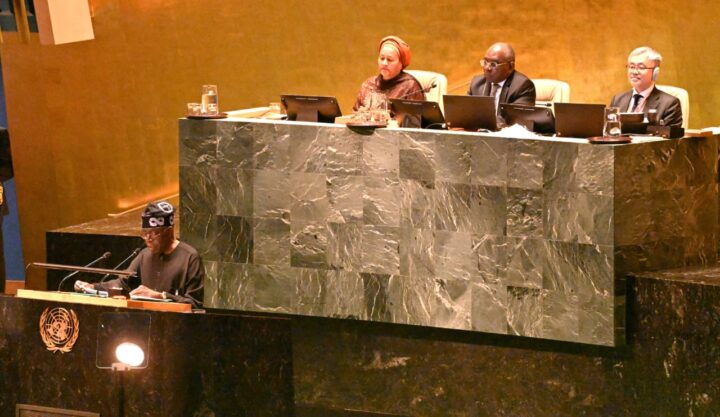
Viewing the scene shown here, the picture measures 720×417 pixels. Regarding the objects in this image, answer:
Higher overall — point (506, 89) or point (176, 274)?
point (506, 89)

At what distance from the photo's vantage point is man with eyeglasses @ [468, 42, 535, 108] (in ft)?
22.5

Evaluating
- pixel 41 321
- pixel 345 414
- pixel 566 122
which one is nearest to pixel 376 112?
pixel 566 122

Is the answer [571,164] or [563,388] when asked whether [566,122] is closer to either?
[571,164]

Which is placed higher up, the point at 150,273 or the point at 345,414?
the point at 150,273

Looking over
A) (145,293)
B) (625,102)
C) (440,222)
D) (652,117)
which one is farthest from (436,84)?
(145,293)

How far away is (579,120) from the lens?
5.84 meters

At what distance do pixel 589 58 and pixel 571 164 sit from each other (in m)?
2.55

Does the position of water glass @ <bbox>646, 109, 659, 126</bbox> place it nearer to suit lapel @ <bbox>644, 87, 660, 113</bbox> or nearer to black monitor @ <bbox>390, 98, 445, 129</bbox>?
suit lapel @ <bbox>644, 87, 660, 113</bbox>

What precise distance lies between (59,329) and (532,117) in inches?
90.6

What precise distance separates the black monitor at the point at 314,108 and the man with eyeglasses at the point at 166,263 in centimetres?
92

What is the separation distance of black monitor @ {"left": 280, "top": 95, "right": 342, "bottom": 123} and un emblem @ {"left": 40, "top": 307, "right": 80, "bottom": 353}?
1.88 meters

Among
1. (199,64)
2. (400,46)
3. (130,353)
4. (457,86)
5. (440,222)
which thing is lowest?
(130,353)

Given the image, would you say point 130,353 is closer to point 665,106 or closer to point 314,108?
point 314,108

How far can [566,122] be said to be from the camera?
5887mm
